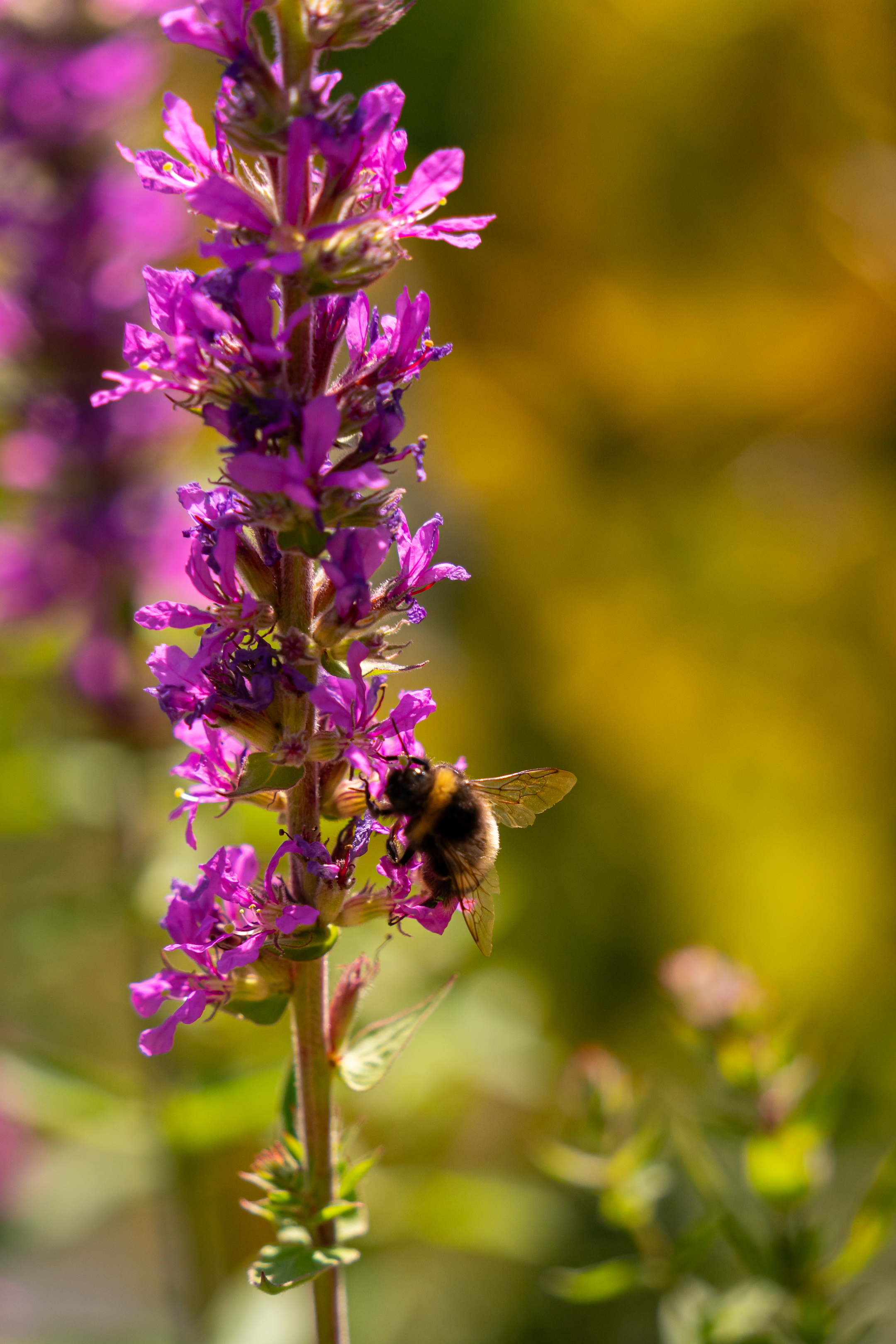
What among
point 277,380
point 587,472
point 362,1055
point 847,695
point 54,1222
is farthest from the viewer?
point 587,472

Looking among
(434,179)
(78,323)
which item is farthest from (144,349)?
(78,323)

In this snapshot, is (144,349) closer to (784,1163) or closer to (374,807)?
(374,807)

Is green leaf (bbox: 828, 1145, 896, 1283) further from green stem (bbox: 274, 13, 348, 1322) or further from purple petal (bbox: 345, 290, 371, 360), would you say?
purple petal (bbox: 345, 290, 371, 360)

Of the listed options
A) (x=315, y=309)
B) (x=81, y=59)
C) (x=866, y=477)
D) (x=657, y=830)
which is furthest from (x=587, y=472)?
(x=315, y=309)

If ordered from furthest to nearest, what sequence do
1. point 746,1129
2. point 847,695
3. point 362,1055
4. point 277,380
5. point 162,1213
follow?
1. point 847,695
2. point 162,1213
3. point 746,1129
4. point 362,1055
5. point 277,380

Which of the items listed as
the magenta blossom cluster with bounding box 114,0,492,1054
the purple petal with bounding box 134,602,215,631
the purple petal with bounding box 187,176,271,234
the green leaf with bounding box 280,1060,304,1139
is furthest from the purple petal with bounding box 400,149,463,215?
the green leaf with bounding box 280,1060,304,1139

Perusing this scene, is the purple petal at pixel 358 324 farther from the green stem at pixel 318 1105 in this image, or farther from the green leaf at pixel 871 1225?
the green leaf at pixel 871 1225

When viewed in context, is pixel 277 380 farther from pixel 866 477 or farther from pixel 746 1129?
pixel 866 477
